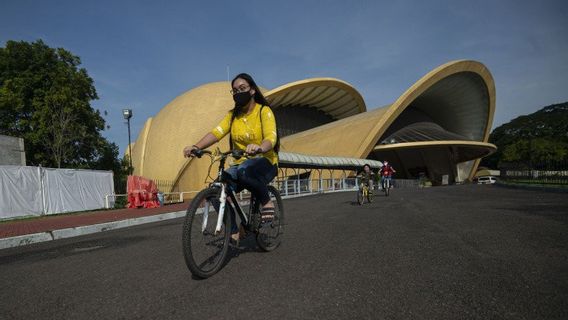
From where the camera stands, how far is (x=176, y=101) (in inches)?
1646

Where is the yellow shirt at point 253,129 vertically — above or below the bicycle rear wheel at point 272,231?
above

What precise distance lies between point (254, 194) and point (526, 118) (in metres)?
127

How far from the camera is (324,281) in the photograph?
2.59m

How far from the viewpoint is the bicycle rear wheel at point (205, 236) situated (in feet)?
9.04

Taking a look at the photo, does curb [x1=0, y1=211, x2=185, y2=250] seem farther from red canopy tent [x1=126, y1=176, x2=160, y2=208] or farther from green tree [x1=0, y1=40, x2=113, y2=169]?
green tree [x1=0, y1=40, x2=113, y2=169]

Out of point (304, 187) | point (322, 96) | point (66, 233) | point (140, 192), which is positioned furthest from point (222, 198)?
point (322, 96)

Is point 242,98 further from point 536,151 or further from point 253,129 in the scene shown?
point 536,151

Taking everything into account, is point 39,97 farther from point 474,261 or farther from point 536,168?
point 536,168

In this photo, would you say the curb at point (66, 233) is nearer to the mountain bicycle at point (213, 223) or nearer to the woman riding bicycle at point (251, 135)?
the woman riding bicycle at point (251, 135)

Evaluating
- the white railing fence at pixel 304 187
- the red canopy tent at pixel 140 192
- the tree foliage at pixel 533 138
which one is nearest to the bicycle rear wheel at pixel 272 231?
the white railing fence at pixel 304 187

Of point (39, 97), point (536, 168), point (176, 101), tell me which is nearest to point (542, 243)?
point (536, 168)

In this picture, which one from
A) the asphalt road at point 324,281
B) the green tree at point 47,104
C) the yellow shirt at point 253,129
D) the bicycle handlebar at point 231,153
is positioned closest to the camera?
the asphalt road at point 324,281

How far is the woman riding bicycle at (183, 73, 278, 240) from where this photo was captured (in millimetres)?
3454

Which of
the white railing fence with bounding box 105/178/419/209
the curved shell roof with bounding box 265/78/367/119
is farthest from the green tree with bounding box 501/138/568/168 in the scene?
the white railing fence with bounding box 105/178/419/209
